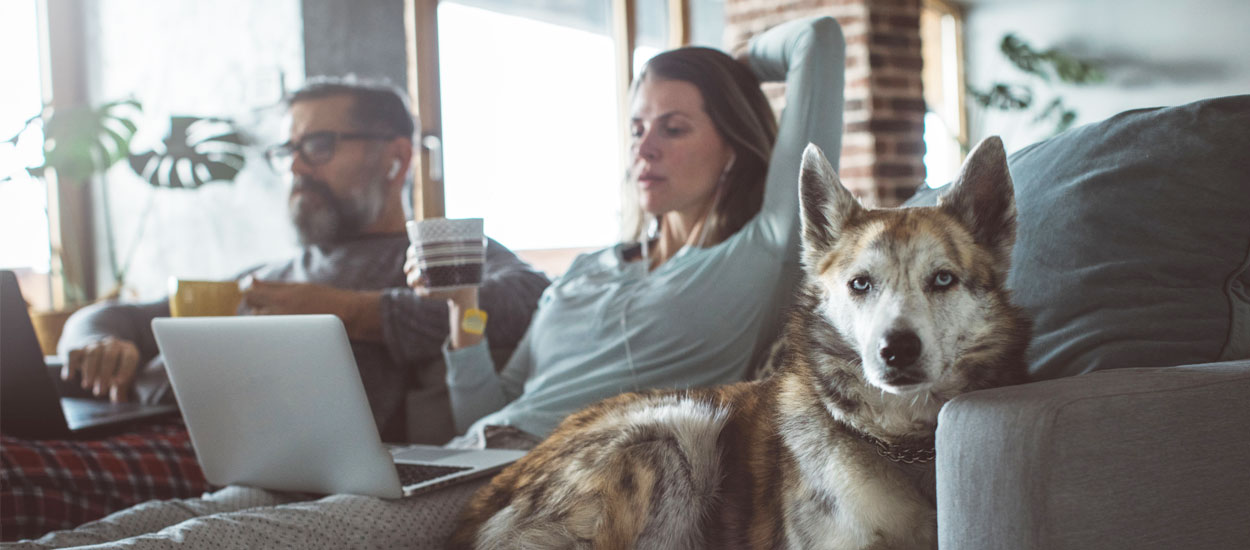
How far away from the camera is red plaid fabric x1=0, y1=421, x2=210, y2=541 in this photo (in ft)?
5.58

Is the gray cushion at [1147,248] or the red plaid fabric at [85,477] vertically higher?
the gray cushion at [1147,248]

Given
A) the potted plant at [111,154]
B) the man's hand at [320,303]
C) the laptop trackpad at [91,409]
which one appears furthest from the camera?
the potted plant at [111,154]

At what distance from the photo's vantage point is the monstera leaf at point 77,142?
3.50m

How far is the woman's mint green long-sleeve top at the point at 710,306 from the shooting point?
185 centimetres

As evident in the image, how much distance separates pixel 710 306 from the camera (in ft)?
6.15

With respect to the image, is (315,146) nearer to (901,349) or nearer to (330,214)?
(330,214)

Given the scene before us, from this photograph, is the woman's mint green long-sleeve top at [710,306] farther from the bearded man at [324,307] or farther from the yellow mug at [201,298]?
the yellow mug at [201,298]

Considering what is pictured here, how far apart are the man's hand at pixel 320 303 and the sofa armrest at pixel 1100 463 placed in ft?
4.89

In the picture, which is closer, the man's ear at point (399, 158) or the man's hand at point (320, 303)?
the man's hand at point (320, 303)

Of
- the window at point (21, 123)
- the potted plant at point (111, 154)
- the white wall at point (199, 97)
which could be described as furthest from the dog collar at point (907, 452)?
the window at point (21, 123)

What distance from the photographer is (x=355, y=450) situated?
4.58 feet

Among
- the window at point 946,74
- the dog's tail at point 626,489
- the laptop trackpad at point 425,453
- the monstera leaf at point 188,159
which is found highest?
the window at point 946,74

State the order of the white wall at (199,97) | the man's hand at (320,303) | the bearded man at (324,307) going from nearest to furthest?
the bearded man at (324,307) < the man's hand at (320,303) < the white wall at (199,97)

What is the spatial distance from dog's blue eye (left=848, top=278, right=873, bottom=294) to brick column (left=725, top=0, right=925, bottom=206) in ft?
11.8
